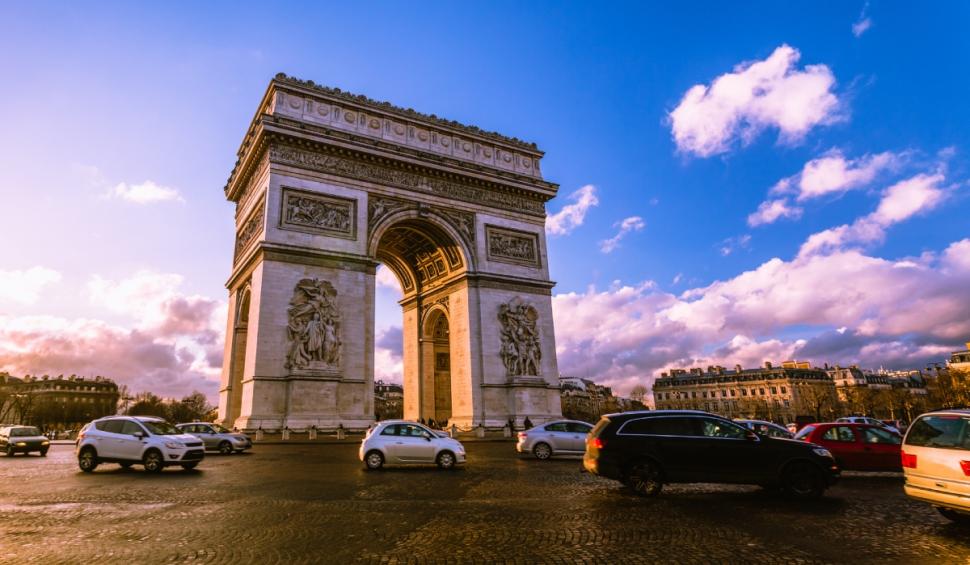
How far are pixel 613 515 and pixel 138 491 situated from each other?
858cm

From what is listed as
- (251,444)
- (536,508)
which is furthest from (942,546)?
(251,444)

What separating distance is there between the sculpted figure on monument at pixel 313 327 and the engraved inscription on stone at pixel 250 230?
416 cm

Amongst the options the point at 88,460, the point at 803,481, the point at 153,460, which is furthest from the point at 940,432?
the point at 88,460

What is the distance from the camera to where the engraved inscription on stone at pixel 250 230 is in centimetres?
2722

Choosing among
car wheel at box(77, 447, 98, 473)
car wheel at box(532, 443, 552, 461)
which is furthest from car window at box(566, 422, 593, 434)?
car wheel at box(77, 447, 98, 473)

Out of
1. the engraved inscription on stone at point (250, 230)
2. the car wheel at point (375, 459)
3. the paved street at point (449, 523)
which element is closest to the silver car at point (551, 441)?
the car wheel at point (375, 459)

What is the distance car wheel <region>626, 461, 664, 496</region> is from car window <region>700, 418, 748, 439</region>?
1.15 m

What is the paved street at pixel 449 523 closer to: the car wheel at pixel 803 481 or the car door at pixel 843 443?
the car wheel at pixel 803 481

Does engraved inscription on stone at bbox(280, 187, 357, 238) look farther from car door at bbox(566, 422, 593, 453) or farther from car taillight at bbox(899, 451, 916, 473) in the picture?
car taillight at bbox(899, 451, 916, 473)

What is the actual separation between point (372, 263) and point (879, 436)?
70.7 feet

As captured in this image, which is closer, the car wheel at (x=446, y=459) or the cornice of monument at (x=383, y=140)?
the car wheel at (x=446, y=459)

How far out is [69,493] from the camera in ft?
32.1

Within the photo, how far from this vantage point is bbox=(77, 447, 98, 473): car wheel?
13.8 meters

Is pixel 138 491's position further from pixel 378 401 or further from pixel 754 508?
pixel 378 401
